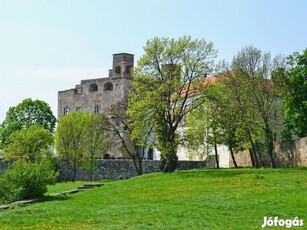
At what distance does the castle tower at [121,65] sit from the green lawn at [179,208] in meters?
45.8

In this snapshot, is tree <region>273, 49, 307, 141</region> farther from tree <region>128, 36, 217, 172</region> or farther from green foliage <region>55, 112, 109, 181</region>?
green foliage <region>55, 112, 109, 181</region>

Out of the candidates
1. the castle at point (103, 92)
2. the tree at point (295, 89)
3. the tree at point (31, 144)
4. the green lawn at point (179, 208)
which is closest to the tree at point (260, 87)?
the tree at point (295, 89)

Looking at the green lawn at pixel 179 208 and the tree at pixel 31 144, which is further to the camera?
the tree at pixel 31 144

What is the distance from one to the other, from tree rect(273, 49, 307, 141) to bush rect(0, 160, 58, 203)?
2277cm

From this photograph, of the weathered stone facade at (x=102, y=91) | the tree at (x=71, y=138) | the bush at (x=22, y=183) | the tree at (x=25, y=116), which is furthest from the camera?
the weathered stone facade at (x=102, y=91)

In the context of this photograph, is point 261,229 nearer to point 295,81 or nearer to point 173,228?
point 173,228

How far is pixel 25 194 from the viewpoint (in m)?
22.7

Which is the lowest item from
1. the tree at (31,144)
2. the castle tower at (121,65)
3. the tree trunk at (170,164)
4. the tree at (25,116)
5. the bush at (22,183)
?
the bush at (22,183)

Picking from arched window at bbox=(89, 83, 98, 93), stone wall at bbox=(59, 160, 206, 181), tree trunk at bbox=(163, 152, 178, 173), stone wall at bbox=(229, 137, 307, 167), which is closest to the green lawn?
tree trunk at bbox=(163, 152, 178, 173)

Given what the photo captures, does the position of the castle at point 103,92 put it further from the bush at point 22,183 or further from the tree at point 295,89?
→ the bush at point 22,183

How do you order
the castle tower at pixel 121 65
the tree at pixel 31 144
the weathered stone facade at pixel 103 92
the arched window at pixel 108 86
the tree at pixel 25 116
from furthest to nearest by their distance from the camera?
the arched window at pixel 108 86, the castle tower at pixel 121 65, the weathered stone facade at pixel 103 92, the tree at pixel 25 116, the tree at pixel 31 144

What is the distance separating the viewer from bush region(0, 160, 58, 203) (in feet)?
74.2

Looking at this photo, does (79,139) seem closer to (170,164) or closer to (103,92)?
(170,164)

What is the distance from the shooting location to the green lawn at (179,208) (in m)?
13.9
